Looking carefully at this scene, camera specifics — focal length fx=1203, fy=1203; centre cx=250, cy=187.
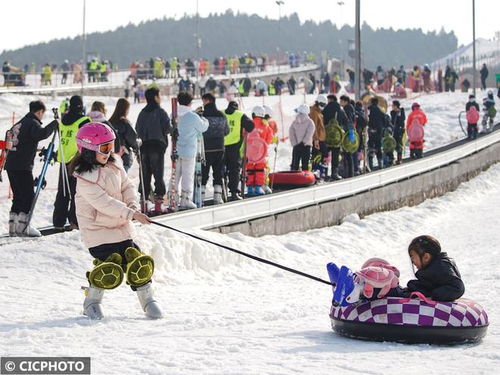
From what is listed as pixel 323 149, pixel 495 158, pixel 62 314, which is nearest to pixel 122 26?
pixel 495 158

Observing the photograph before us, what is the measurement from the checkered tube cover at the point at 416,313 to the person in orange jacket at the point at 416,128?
2167 cm

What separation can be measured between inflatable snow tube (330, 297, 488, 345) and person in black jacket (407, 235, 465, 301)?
0.10 m

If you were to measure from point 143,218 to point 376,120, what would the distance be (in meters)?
18.0

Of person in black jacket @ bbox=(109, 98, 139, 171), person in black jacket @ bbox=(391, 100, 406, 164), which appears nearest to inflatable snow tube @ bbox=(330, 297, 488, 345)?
person in black jacket @ bbox=(109, 98, 139, 171)

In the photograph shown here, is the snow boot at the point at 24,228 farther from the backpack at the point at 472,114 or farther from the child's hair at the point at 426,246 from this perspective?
the backpack at the point at 472,114

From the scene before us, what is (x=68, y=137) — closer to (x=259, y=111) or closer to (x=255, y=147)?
(x=255, y=147)

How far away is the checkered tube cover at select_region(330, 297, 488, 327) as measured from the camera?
32.4ft

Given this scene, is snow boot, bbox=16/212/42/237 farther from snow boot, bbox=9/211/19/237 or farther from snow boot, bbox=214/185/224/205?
snow boot, bbox=214/185/224/205

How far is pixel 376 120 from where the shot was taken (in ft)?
90.5

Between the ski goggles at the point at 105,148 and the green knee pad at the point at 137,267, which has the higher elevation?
the ski goggles at the point at 105,148

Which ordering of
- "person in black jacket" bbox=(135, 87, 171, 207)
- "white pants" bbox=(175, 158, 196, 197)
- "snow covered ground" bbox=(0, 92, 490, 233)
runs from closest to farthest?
"person in black jacket" bbox=(135, 87, 171, 207) < "white pants" bbox=(175, 158, 196, 197) < "snow covered ground" bbox=(0, 92, 490, 233)

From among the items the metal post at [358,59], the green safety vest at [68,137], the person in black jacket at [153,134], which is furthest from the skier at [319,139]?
the green safety vest at [68,137]

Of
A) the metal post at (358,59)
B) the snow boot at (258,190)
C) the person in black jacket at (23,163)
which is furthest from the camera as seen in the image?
the metal post at (358,59)

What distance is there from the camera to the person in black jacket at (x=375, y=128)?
27.5m
